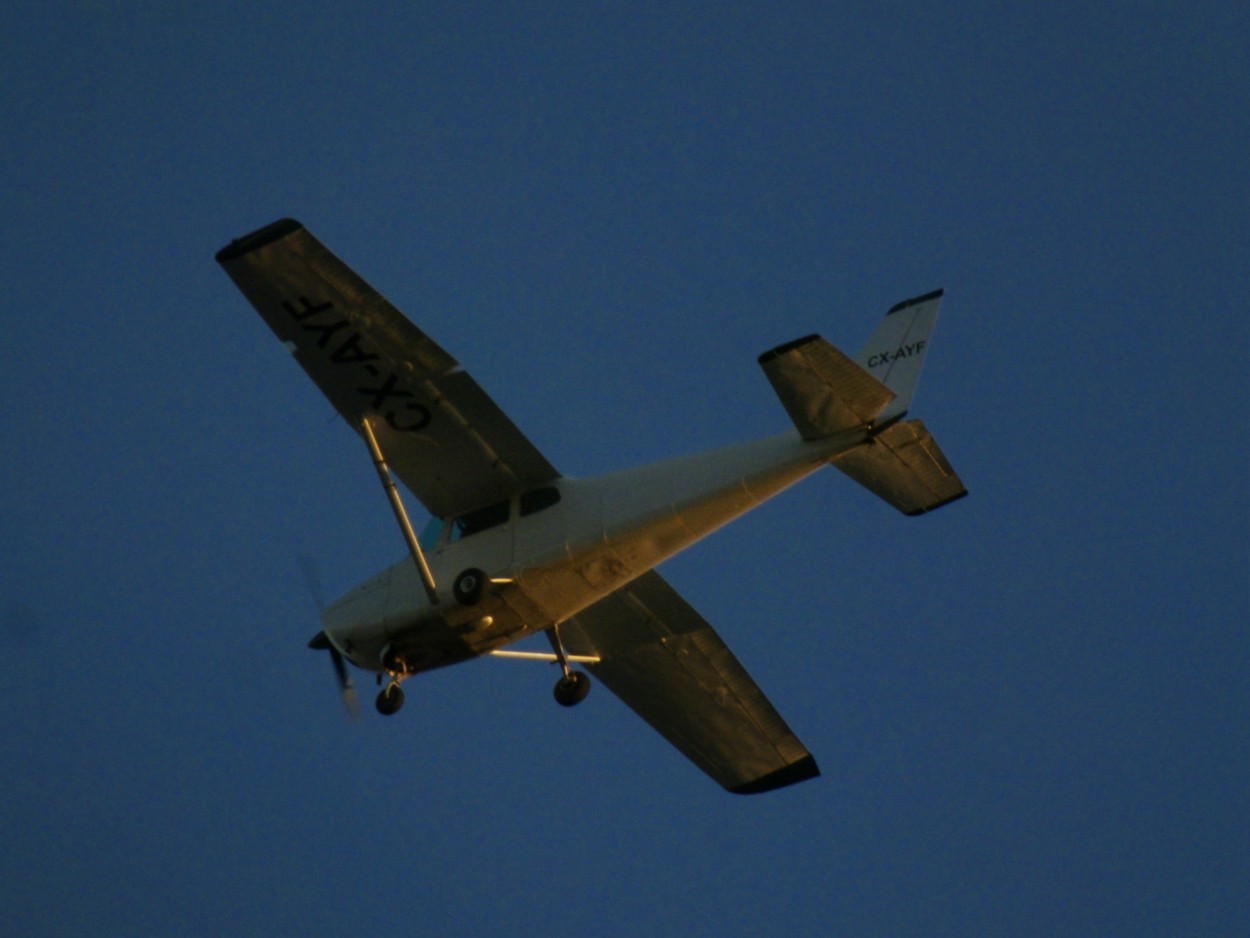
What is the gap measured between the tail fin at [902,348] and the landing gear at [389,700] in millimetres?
6074

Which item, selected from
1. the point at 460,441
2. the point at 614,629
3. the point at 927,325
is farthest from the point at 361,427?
the point at 927,325

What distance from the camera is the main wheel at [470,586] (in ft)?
63.0

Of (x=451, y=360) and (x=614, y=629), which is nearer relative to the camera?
(x=451, y=360)

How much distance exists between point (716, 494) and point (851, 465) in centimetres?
142

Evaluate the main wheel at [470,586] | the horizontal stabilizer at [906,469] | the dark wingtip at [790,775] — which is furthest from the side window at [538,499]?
the dark wingtip at [790,775]

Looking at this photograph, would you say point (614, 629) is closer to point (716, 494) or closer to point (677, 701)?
point (677, 701)

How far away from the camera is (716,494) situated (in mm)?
18719

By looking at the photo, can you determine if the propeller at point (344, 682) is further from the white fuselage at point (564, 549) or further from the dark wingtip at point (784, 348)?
the dark wingtip at point (784, 348)

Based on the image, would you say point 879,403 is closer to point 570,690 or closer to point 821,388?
point 821,388

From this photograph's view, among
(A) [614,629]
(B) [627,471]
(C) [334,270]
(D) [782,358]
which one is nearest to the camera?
(D) [782,358]

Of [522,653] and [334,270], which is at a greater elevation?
[334,270]

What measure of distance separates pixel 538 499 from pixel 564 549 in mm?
756

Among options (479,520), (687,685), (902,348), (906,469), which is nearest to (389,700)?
(479,520)

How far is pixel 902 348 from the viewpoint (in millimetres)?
18656
